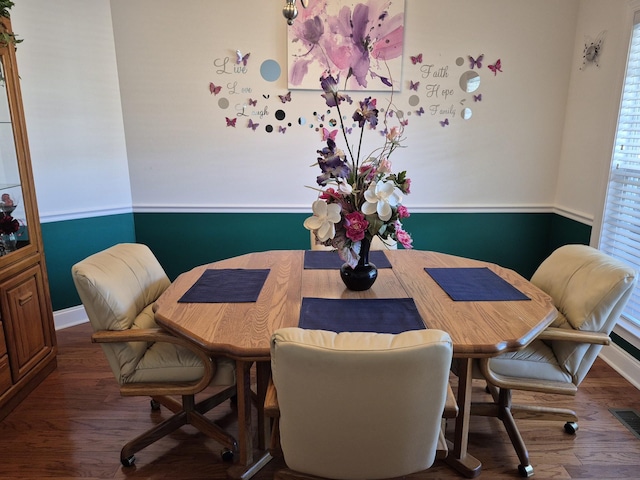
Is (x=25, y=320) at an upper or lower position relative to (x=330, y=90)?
lower

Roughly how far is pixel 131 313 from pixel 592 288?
198 cm

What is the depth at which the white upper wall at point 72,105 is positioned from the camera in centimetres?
291

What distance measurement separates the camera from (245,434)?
1.81 metres

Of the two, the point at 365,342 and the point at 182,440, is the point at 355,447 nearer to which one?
the point at 365,342

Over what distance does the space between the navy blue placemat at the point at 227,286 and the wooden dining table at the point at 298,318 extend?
37 mm

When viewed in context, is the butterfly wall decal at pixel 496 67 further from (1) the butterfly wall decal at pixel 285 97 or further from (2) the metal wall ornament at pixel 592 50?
(1) the butterfly wall decal at pixel 285 97

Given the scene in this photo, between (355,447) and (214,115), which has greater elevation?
(214,115)

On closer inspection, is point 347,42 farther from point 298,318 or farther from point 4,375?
point 4,375

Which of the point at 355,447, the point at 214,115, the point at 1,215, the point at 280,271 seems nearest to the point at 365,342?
the point at 355,447

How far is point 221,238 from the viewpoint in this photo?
3609 mm

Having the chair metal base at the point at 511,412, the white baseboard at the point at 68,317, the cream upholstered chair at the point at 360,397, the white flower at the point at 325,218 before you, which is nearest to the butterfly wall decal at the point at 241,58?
the white flower at the point at 325,218

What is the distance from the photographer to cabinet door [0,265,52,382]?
234 centimetres

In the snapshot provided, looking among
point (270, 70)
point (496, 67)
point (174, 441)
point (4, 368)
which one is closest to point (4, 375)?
point (4, 368)

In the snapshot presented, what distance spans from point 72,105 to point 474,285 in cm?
297
